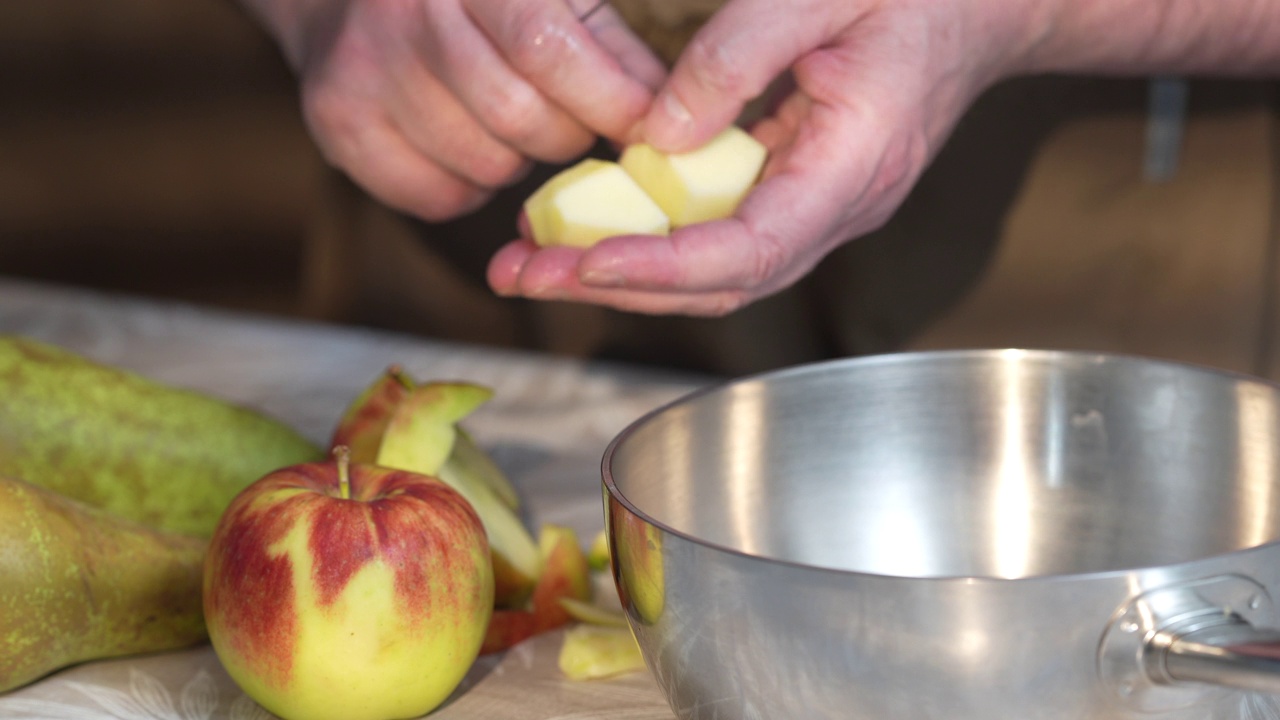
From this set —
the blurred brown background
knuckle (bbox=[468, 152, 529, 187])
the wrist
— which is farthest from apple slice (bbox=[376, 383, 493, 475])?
the blurred brown background

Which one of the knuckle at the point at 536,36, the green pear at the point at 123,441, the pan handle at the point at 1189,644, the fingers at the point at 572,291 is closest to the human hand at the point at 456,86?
the knuckle at the point at 536,36

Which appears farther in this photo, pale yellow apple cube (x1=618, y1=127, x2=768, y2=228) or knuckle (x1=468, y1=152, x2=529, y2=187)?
knuckle (x1=468, y1=152, x2=529, y2=187)

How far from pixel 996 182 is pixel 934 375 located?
1.70 ft

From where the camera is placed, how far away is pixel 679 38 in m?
0.99

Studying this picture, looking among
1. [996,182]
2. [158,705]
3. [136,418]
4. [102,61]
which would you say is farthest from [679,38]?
[102,61]

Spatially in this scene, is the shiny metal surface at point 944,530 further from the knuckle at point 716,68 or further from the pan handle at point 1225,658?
the knuckle at point 716,68

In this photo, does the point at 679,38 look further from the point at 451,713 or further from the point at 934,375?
the point at 451,713

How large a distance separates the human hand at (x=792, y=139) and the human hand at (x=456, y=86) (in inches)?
2.1

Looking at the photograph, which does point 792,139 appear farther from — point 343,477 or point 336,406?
point 336,406

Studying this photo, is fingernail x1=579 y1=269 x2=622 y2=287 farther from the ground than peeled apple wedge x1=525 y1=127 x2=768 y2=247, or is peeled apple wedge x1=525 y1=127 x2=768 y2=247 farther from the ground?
peeled apple wedge x1=525 y1=127 x2=768 y2=247

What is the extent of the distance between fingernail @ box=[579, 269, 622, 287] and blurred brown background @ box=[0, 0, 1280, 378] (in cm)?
44

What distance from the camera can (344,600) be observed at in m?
0.50

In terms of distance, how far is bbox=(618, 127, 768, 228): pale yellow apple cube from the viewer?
67 centimetres

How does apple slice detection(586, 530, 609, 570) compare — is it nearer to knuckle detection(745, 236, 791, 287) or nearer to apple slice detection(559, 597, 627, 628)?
apple slice detection(559, 597, 627, 628)
